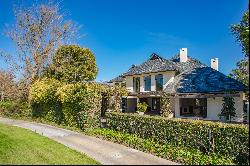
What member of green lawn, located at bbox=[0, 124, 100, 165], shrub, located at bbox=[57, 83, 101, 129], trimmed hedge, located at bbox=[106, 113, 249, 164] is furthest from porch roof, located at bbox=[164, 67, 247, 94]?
green lawn, located at bbox=[0, 124, 100, 165]

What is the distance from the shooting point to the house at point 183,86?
29078mm

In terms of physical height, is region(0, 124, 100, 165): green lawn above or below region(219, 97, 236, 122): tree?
below

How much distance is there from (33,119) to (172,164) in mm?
19955

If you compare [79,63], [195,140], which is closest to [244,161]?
[195,140]

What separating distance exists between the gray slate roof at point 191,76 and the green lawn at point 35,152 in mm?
18717

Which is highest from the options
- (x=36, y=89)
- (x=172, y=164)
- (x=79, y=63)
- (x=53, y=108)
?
(x=79, y=63)

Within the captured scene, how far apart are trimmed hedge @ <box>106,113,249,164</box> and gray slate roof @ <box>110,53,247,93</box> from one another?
13.2 m

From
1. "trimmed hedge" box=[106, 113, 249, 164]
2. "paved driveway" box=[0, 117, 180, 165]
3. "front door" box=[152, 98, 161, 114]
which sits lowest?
"paved driveway" box=[0, 117, 180, 165]

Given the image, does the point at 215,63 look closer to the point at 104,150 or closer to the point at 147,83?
the point at 147,83

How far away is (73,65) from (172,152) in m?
28.5

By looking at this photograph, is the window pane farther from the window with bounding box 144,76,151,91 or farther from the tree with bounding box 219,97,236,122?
the tree with bounding box 219,97,236,122

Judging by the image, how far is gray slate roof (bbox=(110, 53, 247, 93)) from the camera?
96.9 ft

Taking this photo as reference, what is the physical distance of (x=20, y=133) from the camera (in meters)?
19.0

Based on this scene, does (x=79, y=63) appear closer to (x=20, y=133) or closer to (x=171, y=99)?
(x=171, y=99)
